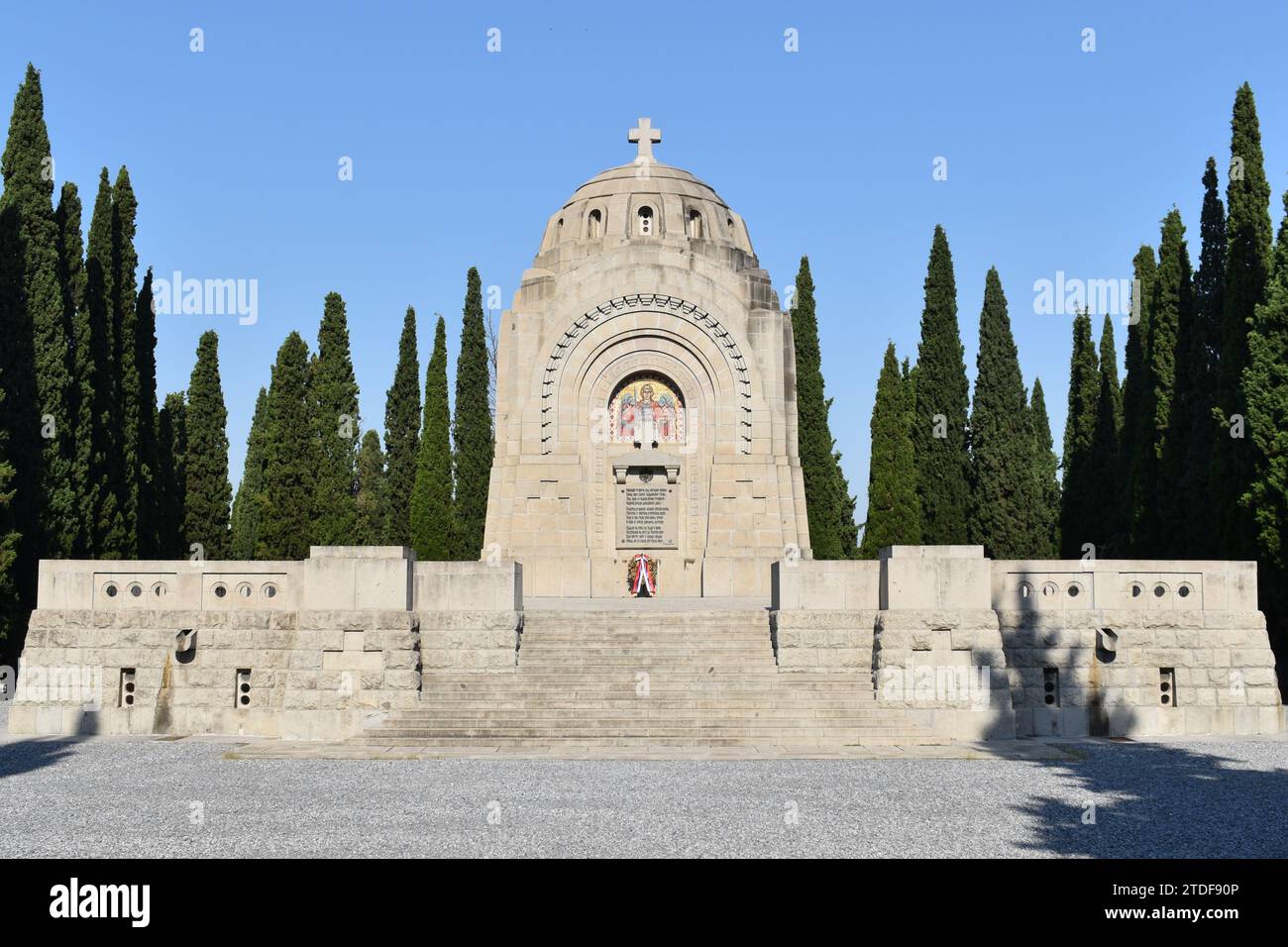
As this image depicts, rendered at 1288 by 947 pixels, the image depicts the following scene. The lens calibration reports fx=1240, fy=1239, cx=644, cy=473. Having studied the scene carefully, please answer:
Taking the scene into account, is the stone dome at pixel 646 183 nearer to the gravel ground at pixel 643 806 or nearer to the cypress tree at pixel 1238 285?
the cypress tree at pixel 1238 285

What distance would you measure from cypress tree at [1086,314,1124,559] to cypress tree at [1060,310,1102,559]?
0.13 meters

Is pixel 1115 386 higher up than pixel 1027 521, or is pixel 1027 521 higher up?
pixel 1115 386

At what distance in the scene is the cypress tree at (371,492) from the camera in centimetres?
4069

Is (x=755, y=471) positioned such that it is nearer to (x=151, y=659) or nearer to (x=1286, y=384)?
(x=1286, y=384)

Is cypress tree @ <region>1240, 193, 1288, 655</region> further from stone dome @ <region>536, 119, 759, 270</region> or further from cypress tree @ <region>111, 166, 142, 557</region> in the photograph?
cypress tree @ <region>111, 166, 142, 557</region>

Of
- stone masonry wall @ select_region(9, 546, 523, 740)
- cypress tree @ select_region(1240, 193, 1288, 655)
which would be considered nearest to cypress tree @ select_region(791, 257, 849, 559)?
cypress tree @ select_region(1240, 193, 1288, 655)

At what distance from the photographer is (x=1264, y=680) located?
18.1 m

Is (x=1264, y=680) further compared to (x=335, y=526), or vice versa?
(x=335, y=526)

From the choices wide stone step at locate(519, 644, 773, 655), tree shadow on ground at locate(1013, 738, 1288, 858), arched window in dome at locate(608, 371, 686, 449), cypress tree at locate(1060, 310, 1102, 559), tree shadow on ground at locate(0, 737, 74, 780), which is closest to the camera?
tree shadow on ground at locate(1013, 738, 1288, 858)

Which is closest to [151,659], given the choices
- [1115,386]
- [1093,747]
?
[1093,747]

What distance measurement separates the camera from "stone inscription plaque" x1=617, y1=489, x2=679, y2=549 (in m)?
29.2

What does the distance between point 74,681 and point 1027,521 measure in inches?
1072
